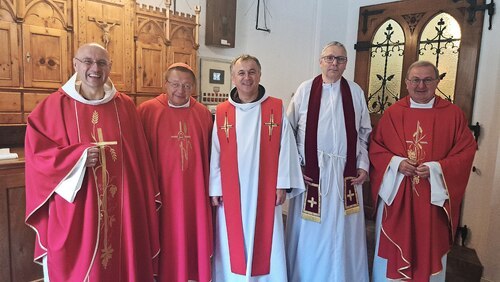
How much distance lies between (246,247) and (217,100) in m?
2.69

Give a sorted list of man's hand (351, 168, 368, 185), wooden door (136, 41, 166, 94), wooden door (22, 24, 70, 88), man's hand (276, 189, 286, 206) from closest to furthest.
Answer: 1. man's hand (276, 189, 286, 206)
2. man's hand (351, 168, 368, 185)
3. wooden door (22, 24, 70, 88)
4. wooden door (136, 41, 166, 94)

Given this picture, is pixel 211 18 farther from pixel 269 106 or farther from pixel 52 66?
pixel 269 106

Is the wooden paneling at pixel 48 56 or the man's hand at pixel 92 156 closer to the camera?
the man's hand at pixel 92 156

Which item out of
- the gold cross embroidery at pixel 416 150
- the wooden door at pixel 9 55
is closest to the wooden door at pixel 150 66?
the wooden door at pixel 9 55

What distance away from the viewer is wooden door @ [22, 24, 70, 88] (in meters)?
3.04

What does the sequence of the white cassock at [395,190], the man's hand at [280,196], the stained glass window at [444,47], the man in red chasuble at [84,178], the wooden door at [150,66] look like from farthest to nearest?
the wooden door at [150,66] → the stained glass window at [444,47] → the man's hand at [280,196] → the white cassock at [395,190] → the man in red chasuble at [84,178]

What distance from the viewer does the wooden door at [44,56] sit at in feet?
9.99

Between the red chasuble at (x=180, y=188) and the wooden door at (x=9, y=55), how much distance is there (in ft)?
4.74

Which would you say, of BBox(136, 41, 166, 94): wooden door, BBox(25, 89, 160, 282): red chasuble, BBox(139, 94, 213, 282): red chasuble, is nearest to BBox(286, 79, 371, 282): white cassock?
BBox(139, 94, 213, 282): red chasuble

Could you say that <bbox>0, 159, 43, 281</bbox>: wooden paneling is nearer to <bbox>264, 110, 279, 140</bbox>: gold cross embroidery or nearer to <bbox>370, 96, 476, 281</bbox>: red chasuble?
<bbox>264, 110, 279, 140</bbox>: gold cross embroidery

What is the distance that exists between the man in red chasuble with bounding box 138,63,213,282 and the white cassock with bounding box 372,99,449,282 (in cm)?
117

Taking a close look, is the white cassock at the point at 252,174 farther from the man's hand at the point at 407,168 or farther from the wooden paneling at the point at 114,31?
the wooden paneling at the point at 114,31

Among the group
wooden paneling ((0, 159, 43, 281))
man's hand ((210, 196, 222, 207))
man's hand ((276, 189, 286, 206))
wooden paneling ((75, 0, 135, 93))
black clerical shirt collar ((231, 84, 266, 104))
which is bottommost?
wooden paneling ((0, 159, 43, 281))

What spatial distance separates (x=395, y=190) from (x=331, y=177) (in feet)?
1.37
